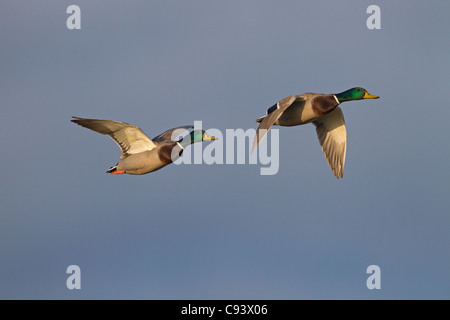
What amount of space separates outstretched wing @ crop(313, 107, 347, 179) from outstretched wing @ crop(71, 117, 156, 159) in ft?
13.3

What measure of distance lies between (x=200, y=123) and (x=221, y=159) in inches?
73.0

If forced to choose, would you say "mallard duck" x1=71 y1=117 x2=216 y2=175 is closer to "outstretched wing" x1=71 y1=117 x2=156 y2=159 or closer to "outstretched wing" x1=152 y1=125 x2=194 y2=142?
"outstretched wing" x1=71 y1=117 x2=156 y2=159

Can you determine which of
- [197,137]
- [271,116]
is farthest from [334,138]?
[197,137]

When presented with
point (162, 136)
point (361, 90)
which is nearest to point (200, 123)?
point (162, 136)

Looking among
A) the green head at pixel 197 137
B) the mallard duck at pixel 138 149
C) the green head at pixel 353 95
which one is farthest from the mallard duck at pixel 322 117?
the mallard duck at pixel 138 149

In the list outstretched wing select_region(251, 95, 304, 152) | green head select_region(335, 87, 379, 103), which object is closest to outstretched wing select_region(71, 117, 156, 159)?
outstretched wing select_region(251, 95, 304, 152)

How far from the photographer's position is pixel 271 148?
61.0 ft

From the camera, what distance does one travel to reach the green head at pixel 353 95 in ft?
60.5

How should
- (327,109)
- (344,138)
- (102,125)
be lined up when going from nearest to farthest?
(102,125), (327,109), (344,138)

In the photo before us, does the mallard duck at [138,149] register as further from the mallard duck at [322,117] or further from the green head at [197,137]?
the mallard duck at [322,117]

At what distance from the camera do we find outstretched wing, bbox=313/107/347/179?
1925 cm

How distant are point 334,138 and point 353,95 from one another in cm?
121
